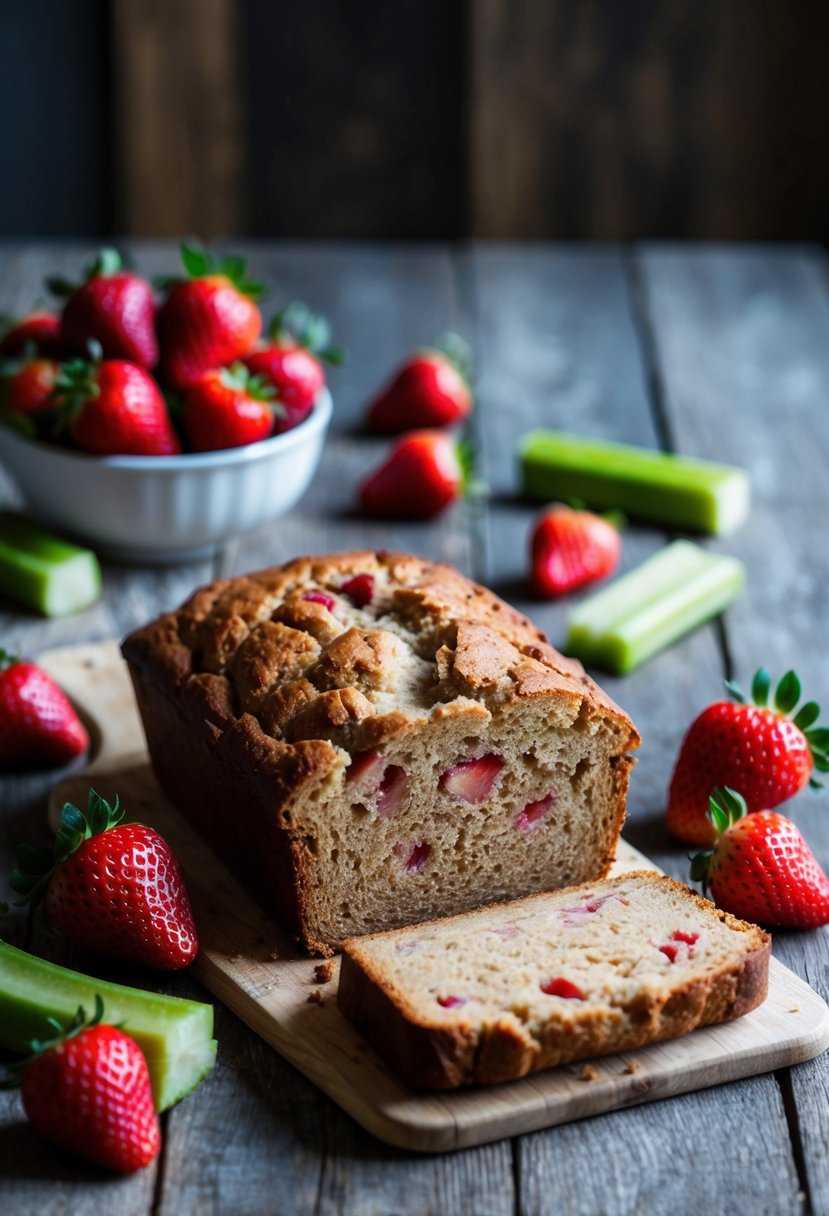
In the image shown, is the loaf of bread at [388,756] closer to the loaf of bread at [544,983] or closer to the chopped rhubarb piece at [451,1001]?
the loaf of bread at [544,983]

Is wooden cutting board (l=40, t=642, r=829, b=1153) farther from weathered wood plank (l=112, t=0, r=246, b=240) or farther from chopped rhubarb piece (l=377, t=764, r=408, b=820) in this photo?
weathered wood plank (l=112, t=0, r=246, b=240)

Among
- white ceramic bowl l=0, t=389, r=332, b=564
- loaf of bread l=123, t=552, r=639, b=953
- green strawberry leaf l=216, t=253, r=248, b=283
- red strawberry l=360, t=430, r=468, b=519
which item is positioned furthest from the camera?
red strawberry l=360, t=430, r=468, b=519

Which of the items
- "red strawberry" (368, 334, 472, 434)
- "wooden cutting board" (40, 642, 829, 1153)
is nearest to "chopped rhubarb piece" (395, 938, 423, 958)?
"wooden cutting board" (40, 642, 829, 1153)

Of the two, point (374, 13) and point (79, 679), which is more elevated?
point (374, 13)

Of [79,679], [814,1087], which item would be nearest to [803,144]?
[79,679]

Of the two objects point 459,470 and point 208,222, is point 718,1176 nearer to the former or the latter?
point 459,470
